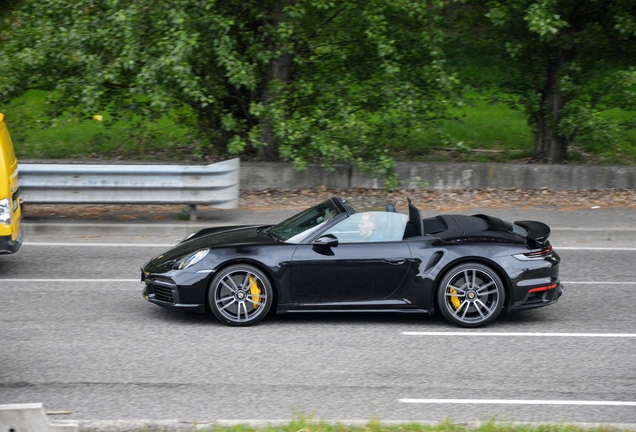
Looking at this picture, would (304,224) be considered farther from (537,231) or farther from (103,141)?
(103,141)

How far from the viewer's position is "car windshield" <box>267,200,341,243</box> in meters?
8.00

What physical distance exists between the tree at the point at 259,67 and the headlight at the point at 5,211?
15.7ft

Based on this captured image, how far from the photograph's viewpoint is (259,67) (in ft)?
49.6

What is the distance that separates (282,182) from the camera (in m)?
15.0

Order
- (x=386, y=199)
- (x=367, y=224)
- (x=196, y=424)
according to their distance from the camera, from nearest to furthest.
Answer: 1. (x=196, y=424)
2. (x=367, y=224)
3. (x=386, y=199)

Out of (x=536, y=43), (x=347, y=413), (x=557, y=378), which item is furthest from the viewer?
(x=536, y=43)

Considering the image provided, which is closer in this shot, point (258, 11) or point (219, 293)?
point (219, 293)

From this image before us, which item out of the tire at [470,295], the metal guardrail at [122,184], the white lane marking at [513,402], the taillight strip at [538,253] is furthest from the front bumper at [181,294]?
the metal guardrail at [122,184]

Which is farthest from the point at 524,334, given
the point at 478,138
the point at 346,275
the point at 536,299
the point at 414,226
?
the point at 478,138

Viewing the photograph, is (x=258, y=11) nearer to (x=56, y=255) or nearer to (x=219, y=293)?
(x=56, y=255)

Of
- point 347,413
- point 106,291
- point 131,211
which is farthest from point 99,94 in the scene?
point 347,413

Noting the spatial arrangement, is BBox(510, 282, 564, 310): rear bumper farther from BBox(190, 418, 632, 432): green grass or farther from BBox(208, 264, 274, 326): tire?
BBox(190, 418, 632, 432): green grass

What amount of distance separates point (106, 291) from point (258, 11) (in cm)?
743

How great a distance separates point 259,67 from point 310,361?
935 centimetres
